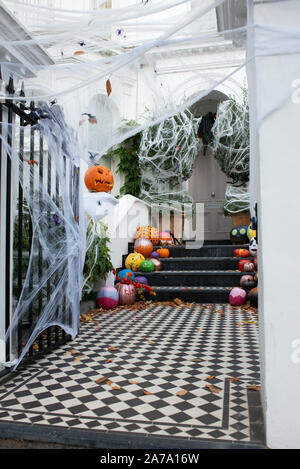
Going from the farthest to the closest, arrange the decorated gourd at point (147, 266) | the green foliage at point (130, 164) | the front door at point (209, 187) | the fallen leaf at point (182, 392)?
1. the front door at point (209, 187)
2. the green foliage at point (130, 164)
3. the decorated gourd at point (147, 266)
4. the fallen leaf at point (182, 392)

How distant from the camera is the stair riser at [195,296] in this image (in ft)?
21.9

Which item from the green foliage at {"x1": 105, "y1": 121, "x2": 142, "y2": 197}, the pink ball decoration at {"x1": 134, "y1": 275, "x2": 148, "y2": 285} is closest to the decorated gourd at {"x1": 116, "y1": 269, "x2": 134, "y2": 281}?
the pink ball decoration at {"x1": 134, "y1": 275, "x2": 148, "y2": 285}

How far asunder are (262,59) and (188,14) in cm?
67

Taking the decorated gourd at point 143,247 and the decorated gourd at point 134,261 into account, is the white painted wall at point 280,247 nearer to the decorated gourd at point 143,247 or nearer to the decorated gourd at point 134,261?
the decorated gourd at point 134,261

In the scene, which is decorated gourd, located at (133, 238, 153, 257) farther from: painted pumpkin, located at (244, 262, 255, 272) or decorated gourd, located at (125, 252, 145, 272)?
painted pumpkin, located at (244, 262, 255, 272)

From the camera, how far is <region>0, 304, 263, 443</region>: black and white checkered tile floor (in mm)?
2410

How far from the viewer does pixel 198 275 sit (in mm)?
7184

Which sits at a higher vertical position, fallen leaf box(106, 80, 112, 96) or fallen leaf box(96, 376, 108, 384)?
fallen leaf box(106, 80, 112, 96)

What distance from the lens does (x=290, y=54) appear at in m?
2.16

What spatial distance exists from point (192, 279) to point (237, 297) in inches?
41.2

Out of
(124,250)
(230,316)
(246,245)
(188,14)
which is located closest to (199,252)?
(246,245)

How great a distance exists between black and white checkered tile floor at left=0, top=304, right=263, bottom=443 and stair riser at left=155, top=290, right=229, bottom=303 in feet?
5.19

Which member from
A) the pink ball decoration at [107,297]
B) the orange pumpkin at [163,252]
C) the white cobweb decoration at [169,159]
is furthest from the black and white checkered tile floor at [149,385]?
the white cobweb decoration at [169,159]

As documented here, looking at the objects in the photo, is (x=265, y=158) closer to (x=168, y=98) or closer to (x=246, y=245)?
(x=168, y=98)
